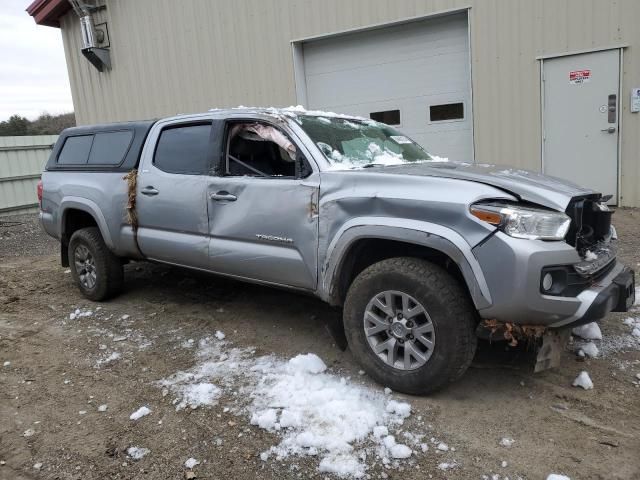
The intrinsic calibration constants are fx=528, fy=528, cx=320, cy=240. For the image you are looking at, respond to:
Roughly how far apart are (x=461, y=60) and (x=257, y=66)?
3.80 metres

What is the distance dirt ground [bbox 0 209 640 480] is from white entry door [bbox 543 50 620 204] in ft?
13.6

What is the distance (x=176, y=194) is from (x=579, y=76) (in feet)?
20.3

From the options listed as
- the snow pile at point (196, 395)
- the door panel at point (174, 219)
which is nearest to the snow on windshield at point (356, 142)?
the door panel at point (174, 219)

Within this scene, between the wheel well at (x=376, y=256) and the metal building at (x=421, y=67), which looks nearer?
the wheel well at (x=376, y=256)

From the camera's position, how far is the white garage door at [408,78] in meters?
8.55

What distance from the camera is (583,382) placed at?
127 inches

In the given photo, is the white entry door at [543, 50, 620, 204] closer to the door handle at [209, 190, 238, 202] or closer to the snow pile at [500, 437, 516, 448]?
the door handle at [209, 190, 238, 202]

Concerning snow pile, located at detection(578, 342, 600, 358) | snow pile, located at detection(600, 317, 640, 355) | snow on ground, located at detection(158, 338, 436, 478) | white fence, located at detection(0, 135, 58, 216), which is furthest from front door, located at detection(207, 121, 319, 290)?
white fence, located at detection(0, 135, 58, 216)

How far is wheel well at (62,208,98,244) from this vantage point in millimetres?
5477

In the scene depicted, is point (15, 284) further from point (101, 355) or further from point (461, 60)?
point (461, 60)

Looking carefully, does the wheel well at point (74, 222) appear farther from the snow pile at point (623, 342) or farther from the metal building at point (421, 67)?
the metal building at point (421, 67)

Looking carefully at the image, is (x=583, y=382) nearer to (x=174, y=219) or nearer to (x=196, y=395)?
(x=196, y=395)

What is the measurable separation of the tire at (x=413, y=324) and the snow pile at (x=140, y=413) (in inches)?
51.3

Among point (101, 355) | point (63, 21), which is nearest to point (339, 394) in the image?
point (101, 355)
